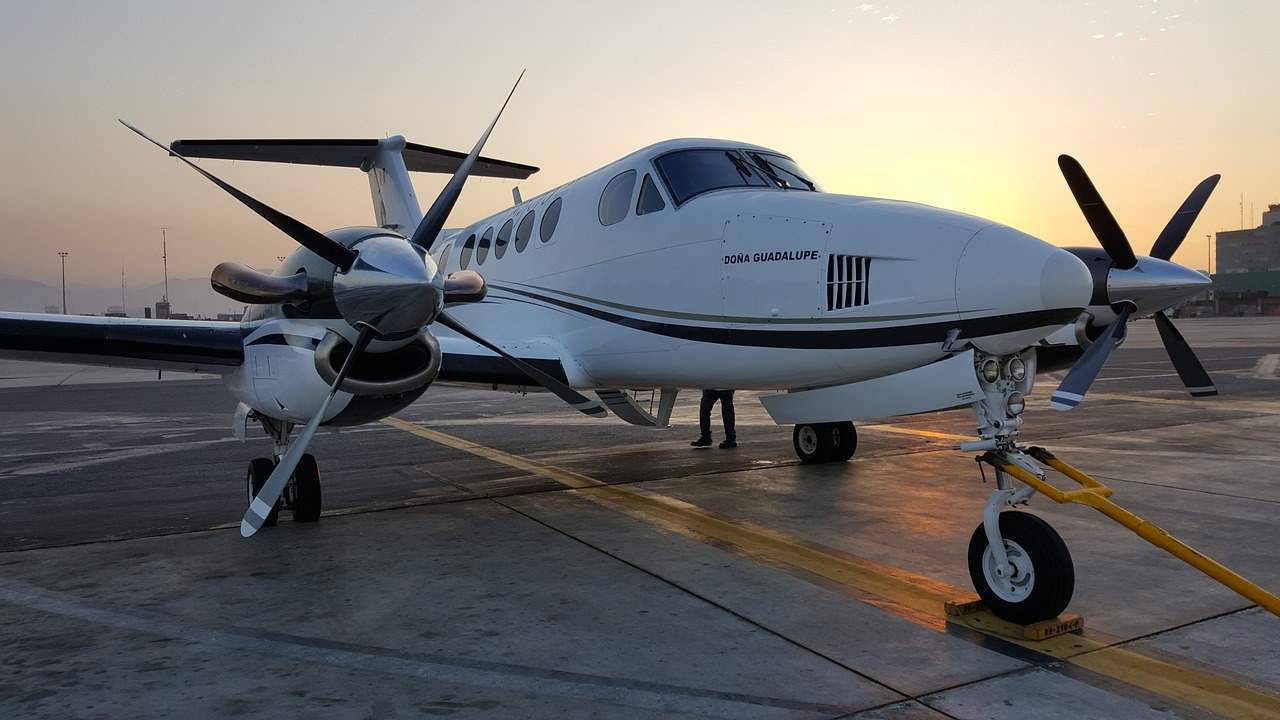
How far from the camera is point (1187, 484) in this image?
8367 millimetres

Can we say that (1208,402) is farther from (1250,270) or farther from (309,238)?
(1250,270)

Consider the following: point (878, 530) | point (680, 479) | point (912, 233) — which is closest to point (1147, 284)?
point (912, 233)

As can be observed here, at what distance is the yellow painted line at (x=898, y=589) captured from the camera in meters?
3.60

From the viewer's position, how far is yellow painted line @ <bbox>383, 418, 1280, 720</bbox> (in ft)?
11.8

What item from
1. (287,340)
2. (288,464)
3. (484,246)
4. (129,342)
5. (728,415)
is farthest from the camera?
(728,415)

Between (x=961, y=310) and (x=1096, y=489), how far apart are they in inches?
49.4

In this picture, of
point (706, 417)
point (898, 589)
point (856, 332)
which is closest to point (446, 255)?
point (706, 417)

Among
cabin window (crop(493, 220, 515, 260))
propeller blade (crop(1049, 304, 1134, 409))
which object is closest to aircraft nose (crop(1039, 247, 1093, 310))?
propeller blade (crop(1049, 304, 1134, 409))

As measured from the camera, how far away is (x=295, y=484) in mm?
7430

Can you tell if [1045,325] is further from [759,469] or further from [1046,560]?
[759,469]

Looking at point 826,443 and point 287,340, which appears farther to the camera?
point 826,443

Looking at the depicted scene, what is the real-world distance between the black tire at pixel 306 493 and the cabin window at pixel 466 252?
4389mm

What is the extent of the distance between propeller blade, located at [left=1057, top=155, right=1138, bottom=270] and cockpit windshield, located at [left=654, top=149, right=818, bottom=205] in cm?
243

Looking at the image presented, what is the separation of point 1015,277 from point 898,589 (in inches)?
79.4
